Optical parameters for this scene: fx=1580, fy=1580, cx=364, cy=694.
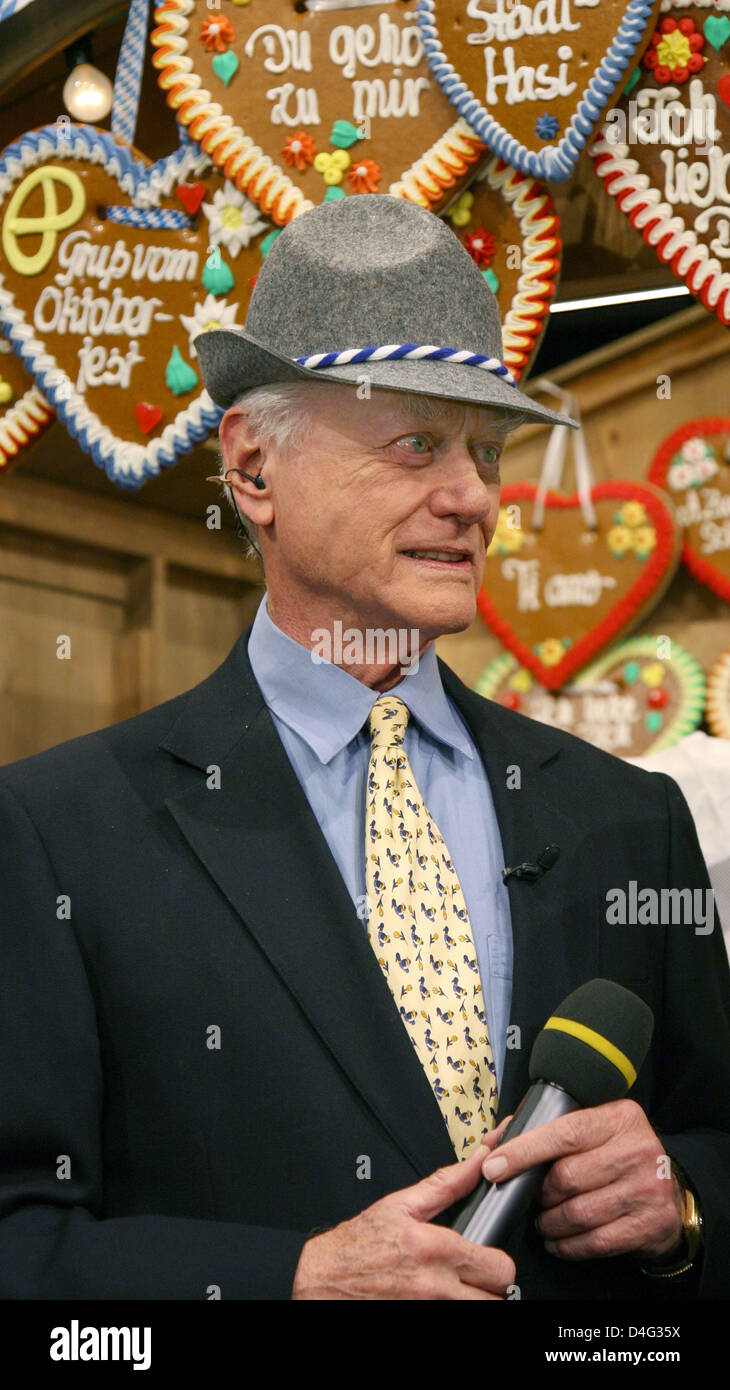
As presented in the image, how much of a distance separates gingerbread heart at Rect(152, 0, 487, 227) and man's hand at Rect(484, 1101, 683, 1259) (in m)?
1.01

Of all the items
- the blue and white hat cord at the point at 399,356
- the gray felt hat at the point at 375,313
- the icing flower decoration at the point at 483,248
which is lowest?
the blue and white hat cord at the point at 399,356

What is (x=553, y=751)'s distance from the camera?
1260mm

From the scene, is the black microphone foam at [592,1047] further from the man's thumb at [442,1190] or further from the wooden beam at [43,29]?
the wooden beam at [43,29]

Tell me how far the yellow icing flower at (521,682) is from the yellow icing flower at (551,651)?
39mm

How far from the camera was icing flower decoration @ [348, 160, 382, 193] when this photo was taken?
64.7 inches

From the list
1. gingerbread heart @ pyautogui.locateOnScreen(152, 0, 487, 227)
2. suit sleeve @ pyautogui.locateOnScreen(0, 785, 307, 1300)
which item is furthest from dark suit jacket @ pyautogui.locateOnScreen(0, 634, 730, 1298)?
gingerbread heart @ pyautogui.locateOnScreen(152, 0, 487, 227)

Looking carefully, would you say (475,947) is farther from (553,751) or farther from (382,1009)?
(553,751)

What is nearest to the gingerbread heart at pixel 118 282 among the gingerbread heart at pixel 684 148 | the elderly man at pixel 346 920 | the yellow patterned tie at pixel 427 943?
the gingerbread heart at pixel 684 148

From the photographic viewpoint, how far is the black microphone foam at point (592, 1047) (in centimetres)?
92

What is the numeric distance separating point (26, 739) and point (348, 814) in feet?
4.08

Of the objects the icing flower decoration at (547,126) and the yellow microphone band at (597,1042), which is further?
the icing flower decoration at (547,126)

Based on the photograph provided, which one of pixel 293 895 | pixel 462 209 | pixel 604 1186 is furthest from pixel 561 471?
pixel 604 1186

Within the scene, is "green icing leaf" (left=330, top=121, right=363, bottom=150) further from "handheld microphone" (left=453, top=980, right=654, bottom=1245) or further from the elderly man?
"handheld microphone" (left=453, top=980, right=654, bottom=1245)
